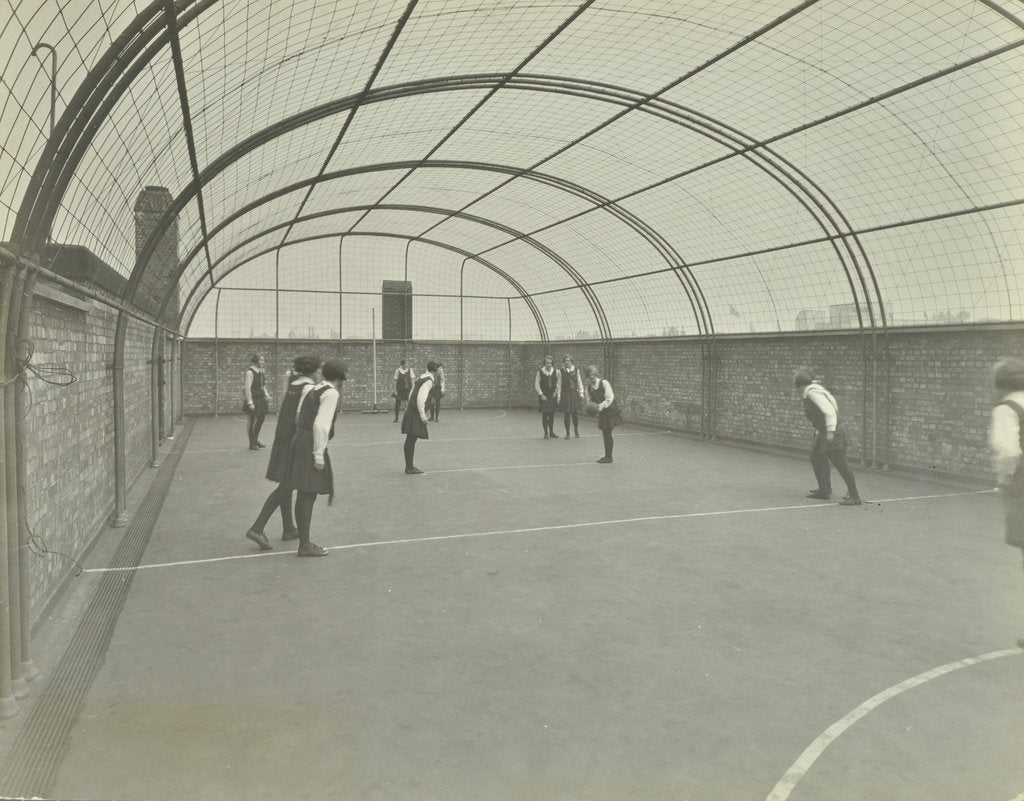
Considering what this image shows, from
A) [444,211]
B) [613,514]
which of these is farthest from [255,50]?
[444,211]

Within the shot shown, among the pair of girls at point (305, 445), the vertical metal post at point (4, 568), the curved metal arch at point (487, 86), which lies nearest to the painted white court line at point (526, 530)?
the pair of girls at point (305, 445)

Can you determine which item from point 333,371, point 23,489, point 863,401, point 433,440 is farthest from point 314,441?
point 863,401

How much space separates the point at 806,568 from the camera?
625cm

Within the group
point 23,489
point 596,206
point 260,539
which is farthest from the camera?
point 596,206

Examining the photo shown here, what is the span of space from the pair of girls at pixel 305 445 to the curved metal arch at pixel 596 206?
8960 mm

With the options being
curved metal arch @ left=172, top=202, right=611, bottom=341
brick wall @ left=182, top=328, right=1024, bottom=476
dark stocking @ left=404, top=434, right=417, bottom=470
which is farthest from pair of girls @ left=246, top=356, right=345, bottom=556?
curved metal arch @ left=172, top=202, right=611, bottom=341

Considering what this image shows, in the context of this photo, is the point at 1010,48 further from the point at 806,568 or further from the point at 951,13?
the point at 806,568

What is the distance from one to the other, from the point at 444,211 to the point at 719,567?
53.1 ft

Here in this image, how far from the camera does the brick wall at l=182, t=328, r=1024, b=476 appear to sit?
11.2m

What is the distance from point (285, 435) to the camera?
6598 millimetres

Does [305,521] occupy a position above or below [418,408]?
below

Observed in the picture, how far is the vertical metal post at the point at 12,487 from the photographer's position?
371cm

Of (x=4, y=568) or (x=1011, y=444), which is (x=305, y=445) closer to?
(x=4, y=568)

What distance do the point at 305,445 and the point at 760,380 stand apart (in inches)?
468
